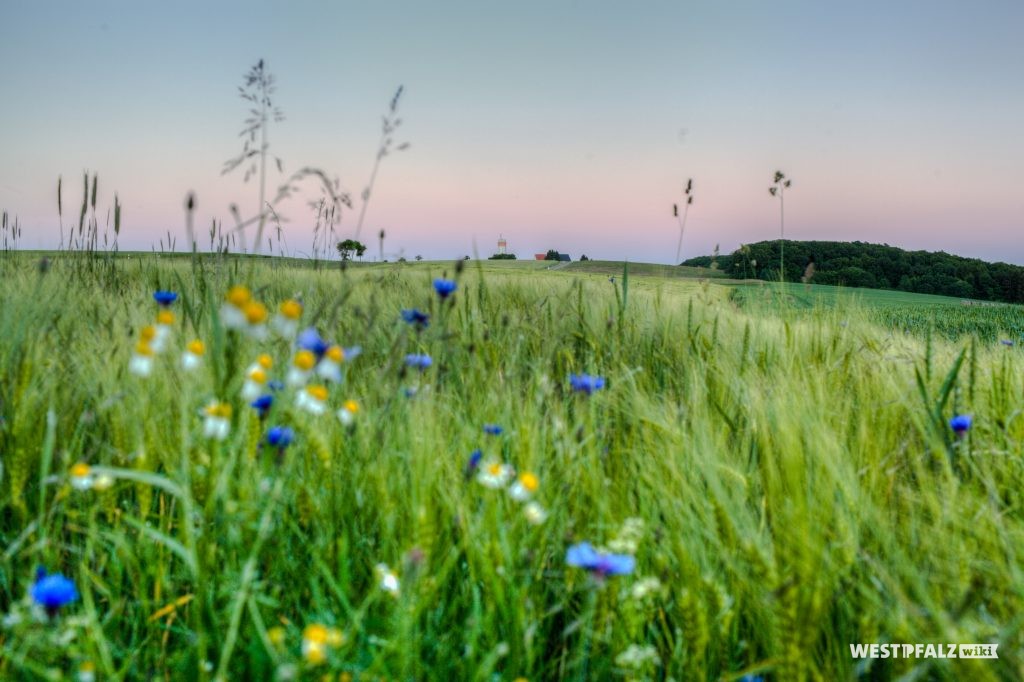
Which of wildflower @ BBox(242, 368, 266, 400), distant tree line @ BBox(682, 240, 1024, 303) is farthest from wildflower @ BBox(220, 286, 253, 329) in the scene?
distant tree line @ BBox(682, 240, 1024, 303)

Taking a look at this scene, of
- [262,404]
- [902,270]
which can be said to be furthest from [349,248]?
[902,270]

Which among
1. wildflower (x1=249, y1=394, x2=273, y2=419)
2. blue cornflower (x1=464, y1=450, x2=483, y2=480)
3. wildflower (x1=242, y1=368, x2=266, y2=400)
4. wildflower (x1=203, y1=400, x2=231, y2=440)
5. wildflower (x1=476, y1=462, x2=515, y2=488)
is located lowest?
blue cornflower (x1=464, y1=450, x2=483, y2=480)

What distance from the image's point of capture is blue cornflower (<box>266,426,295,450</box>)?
1.10 meters

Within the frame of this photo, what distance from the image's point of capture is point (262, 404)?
1.19m

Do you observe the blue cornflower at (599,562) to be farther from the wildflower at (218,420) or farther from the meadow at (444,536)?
the wildflower at (218,420)

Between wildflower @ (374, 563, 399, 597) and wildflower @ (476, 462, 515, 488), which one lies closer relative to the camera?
wildflower @ (374, 563, 399, 597)

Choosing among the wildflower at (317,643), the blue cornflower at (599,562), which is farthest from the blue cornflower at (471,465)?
the wildflower at (317,643)

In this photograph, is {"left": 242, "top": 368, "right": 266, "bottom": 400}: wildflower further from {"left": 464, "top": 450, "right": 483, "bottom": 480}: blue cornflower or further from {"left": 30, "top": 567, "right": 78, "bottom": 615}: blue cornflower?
{"left": 464, "top": 450, "right": 483, "bottom": 480}: blue cornflower

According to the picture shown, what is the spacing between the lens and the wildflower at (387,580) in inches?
36.2

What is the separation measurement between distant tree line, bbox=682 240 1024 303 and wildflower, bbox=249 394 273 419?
106ft

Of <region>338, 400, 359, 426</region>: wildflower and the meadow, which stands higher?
<region>338, 400, 359, 426</region>: wildflower

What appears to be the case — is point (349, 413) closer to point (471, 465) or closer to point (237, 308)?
point (471, 465)

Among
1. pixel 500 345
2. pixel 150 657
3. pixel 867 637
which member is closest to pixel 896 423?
pixel 867 637

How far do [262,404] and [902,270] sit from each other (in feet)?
140
